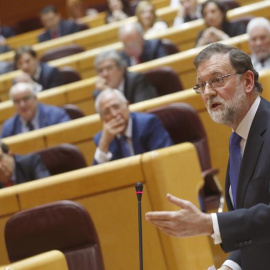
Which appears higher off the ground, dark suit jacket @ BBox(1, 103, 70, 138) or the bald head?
the bald head

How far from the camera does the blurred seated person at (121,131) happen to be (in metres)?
1.51

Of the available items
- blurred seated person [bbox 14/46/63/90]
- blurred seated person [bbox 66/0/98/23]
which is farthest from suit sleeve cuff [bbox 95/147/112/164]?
blurred seated person [bbox 66/0/98/23]

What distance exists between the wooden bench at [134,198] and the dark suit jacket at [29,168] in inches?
9.5

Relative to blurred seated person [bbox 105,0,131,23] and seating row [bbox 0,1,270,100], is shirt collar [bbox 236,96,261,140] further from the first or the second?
blurred seated person [bbox 105,0,131,23]

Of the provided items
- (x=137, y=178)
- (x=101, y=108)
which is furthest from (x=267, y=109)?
(x=101, y=108)

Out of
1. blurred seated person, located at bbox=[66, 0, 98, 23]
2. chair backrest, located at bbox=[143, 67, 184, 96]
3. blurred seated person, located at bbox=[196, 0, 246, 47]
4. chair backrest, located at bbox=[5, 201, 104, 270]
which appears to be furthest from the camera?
blurred seated person, located at bbox=[66, 0, 98, 23]

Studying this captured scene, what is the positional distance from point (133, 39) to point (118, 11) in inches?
34.4

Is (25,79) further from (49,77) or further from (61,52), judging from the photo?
(61,52)

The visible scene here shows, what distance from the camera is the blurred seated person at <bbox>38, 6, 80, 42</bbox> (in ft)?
10.1

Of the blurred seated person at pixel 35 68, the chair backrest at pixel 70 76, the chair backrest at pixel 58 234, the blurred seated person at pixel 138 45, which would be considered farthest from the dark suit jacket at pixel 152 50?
the chair backrest at pixel 58 234

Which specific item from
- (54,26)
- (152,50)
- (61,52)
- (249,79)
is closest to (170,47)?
(152,50)

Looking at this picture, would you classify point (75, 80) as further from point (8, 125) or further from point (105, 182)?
point (105, 182)

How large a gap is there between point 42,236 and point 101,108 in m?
0.46

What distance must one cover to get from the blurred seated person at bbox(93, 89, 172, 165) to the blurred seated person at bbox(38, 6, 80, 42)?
5.21 ft
